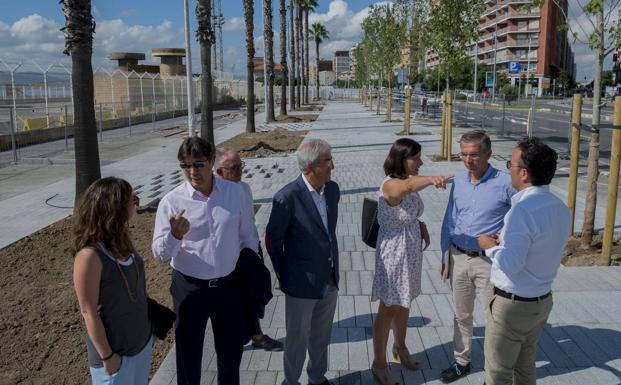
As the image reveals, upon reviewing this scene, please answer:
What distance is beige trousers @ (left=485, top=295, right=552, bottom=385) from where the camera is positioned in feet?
9.78

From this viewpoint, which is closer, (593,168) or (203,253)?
(203,253)

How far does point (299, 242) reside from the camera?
11.5 ft

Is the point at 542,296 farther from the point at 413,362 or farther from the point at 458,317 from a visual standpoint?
the point at 413,362

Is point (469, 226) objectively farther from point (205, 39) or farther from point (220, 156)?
point (205, 39)

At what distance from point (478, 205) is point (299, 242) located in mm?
1216

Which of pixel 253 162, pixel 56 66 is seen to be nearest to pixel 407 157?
pixel 253 162

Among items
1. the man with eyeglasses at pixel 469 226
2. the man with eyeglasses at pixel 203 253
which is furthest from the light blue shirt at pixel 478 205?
the man with eyeglasses at pixel 203 253

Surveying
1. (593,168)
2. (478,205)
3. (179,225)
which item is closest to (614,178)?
(593,168)

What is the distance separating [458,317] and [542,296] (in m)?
1.04

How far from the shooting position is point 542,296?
2.98 m

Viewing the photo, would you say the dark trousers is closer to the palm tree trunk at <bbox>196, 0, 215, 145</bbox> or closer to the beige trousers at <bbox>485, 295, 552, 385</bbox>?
the beige trousers at <bbox>485, 295, 552, 385</bbox>

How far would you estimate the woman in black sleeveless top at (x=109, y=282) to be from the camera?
2602 mm

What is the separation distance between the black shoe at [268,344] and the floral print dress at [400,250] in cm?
106

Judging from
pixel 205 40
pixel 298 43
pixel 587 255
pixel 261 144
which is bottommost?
pixel 587 255
